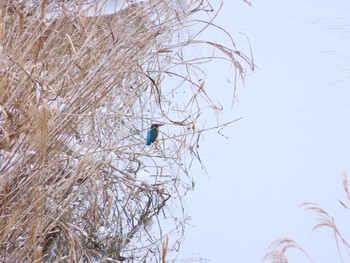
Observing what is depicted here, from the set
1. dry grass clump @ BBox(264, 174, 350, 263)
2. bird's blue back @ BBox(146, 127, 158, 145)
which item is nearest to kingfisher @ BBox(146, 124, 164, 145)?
bird's blue back @ BBox(146, 127, 158, 145)

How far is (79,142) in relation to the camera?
259cm

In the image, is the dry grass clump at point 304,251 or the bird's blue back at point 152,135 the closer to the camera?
the dry grass clump at point 304,251

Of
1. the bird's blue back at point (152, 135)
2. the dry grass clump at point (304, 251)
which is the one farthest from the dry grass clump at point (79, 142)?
the dry grass clump at point (304, 251)

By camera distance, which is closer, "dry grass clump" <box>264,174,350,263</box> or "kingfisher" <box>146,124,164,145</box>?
"dry grass clump" <box>264,174,350,263</box>

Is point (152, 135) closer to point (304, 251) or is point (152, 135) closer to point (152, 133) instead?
point (152, 133)

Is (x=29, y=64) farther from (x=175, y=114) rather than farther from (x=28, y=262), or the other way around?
(x=175, y=114)

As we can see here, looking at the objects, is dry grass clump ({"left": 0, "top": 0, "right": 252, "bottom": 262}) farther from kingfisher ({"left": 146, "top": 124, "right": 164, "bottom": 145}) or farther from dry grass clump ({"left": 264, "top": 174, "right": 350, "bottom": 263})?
dry grass clump ({"left": 264, "top": 174, "right": 350, "bottom": 263})

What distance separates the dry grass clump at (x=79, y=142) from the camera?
6.86 ft

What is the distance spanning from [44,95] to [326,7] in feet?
14.4

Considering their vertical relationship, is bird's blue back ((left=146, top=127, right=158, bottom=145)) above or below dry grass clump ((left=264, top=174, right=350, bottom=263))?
above

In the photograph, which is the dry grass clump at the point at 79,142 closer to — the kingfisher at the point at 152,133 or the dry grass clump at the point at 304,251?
the kingfisher at the point at 152,133

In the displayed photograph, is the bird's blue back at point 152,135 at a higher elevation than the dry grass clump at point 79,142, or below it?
higher

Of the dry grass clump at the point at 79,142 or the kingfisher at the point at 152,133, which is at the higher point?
the kingfisher at the point at 152,133

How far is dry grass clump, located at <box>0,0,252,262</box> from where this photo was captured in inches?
82.4
